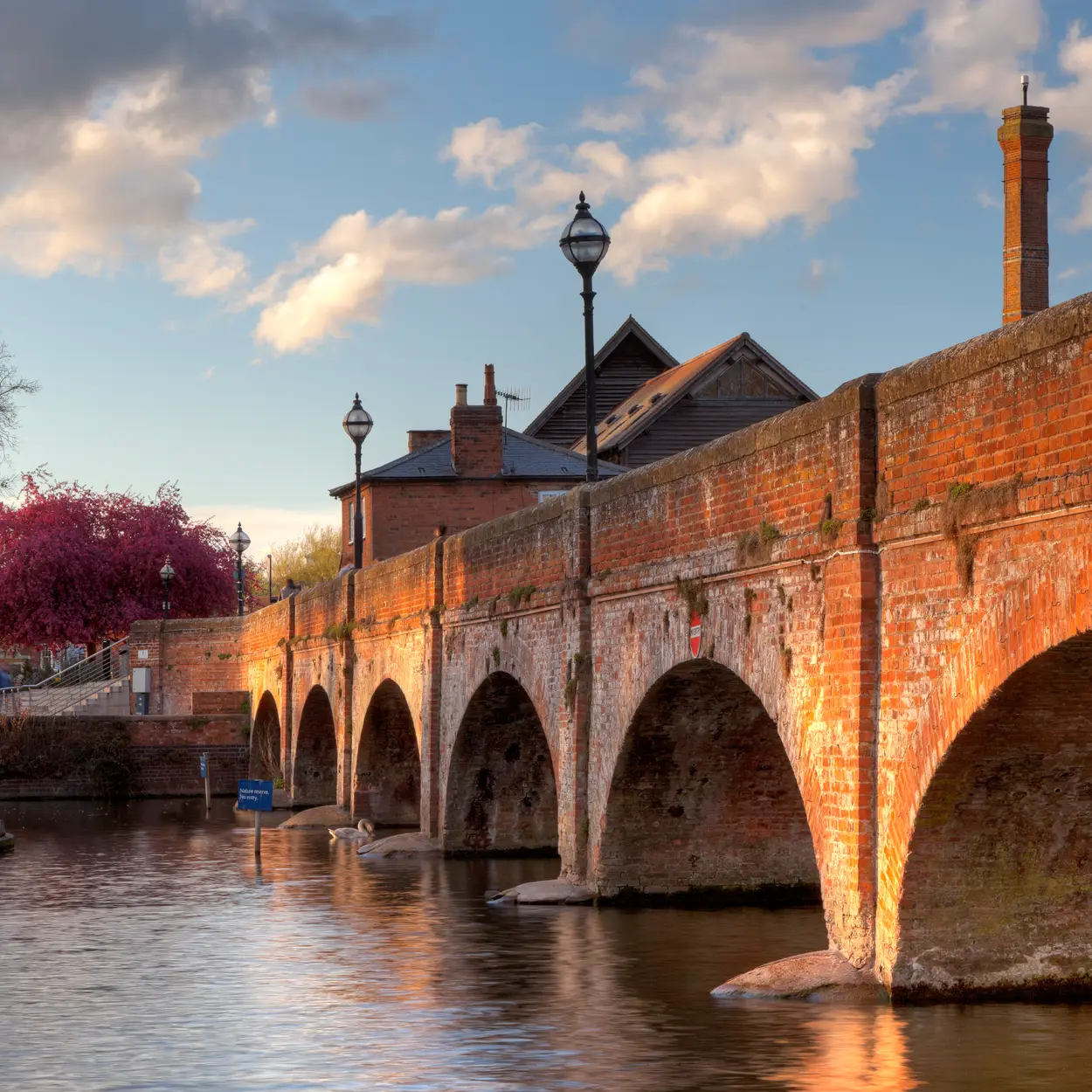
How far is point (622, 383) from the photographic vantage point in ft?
187

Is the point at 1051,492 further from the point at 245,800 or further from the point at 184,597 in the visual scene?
the point at 184,597

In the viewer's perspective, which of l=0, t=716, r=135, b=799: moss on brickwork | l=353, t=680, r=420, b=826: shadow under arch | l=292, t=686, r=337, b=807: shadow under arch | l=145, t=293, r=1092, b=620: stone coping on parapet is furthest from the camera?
l=0, t=716, r=135, b=799: moss on brickwork

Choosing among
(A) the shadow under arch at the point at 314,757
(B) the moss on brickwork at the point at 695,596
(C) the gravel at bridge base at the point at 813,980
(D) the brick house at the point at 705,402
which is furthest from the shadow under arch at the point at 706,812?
(D) the brick house at the point at 705,402

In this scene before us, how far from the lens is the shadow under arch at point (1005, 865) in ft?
39.0

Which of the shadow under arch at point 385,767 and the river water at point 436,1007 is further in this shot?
the shadow under arch at point 385,767

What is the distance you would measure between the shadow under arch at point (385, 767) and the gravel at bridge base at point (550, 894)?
38.1ft

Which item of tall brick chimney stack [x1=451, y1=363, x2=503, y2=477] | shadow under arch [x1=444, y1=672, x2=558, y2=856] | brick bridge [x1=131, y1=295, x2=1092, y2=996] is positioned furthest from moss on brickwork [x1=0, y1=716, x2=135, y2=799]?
brick bridge [x1=131, y1=295, x2=1092, y2=996]

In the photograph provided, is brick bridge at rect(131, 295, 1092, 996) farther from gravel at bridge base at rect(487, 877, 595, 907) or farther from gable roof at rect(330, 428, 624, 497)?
gable roof at rect(330, 428, 624, 497)

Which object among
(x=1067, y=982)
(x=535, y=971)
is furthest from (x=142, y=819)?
(x=1067, y=982)

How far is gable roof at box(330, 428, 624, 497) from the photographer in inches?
1970

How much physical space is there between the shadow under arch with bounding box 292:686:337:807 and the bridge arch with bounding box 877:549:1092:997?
26745 mm

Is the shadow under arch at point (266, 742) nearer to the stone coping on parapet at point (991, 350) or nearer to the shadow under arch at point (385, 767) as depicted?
the shadow under arch at point (385, 767)

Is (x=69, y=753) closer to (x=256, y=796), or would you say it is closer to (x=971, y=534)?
(x=256, y=796)

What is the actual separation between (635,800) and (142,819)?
22482mm
